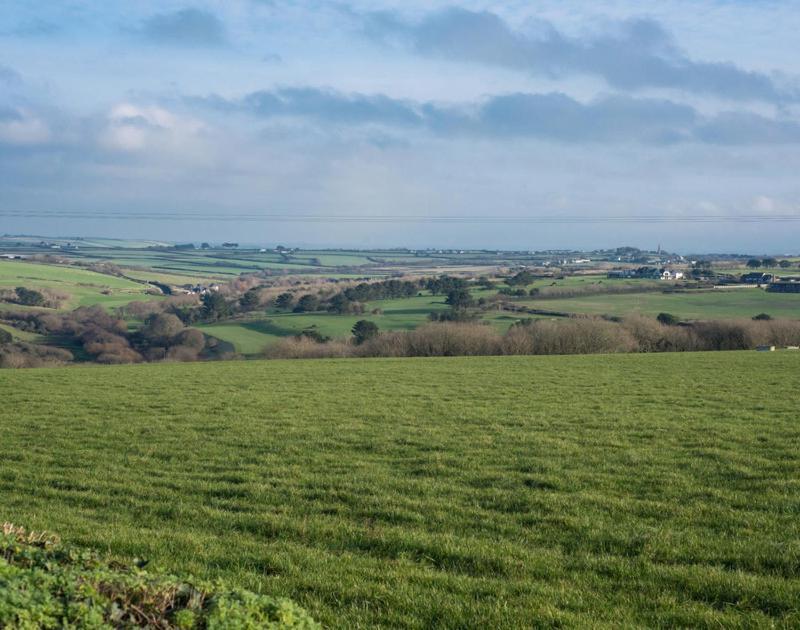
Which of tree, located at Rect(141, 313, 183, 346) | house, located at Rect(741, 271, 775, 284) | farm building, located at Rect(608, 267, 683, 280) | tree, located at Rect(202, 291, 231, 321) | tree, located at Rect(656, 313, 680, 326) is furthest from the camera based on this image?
farm building, located at Rect(608, 267, 683, 280)

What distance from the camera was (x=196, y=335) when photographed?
7106 centimetres

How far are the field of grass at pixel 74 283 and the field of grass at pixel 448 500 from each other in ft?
256

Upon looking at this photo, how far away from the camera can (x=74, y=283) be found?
340 ft

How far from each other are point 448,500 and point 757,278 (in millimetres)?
101791

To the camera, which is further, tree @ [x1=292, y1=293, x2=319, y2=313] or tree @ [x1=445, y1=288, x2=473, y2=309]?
tree @ [x1=292, y1=293, x2=319, y2=313]

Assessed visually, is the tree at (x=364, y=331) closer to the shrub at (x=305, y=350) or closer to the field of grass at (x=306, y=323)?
the field of grass at (x=306, y=323)

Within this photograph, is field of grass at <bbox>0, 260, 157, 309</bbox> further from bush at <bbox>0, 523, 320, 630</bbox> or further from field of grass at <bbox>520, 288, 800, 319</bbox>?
bush at <bbox>0, 523, 320, 630</bbox>

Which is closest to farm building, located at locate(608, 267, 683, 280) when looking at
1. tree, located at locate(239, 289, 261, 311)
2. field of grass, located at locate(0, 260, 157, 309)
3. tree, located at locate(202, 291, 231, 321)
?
tree, located at locate(239, 289, 261, 311)

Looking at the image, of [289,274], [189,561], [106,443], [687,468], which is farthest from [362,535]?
[289,274]

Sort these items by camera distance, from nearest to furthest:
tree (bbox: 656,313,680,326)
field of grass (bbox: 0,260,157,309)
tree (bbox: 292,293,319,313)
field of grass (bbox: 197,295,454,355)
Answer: tree (bbox: 656,313,680,326) < field of grass (bbox: 197,295,454,355) < tree (bbox: 292,293,319,313) < field of grass (bbox: 0,260,157,309)

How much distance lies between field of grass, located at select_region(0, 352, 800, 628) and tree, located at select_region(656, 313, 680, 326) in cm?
4902

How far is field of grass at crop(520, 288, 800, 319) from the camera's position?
74000 mm

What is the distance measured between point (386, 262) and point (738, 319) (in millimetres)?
116051

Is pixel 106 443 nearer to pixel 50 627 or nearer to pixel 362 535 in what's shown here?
pixel 362 535
